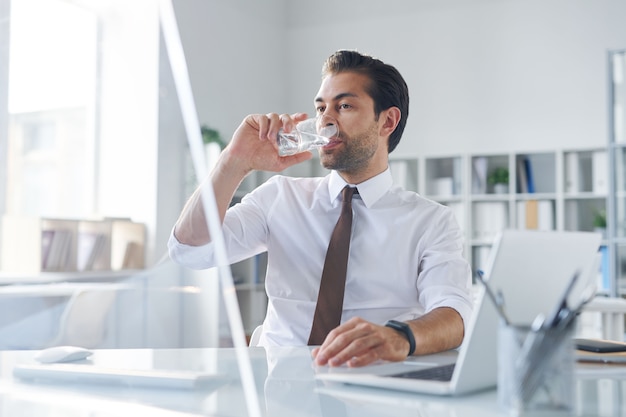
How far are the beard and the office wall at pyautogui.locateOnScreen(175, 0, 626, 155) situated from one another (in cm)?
354

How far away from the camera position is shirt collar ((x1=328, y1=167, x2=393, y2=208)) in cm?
173

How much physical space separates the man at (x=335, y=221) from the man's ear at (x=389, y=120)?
0.07ft

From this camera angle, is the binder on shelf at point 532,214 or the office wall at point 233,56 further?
the office wall at point 233,56

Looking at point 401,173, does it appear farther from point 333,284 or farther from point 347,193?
point 333,284

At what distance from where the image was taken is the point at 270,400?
0.80 meters

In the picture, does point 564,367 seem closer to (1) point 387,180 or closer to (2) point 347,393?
(2) point 347,393

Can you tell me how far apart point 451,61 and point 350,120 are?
155 inches

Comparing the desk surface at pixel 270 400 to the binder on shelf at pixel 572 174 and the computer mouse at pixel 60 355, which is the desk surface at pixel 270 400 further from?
the binder on shelf at pixel 572 174

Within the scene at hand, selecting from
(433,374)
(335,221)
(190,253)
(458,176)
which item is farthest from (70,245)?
(458,176)

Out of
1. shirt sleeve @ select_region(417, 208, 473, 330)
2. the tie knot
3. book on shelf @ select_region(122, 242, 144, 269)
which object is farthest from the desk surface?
book on shelf @ select_region(122, 242, 144, 269)

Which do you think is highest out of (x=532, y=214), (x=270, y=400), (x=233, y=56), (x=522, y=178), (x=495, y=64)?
(x=233, y=56)

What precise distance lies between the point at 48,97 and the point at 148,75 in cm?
242

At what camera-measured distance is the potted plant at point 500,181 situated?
16.6 ft

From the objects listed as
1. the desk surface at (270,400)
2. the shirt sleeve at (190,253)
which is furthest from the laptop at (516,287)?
the shirt sleeve at (190,253)
